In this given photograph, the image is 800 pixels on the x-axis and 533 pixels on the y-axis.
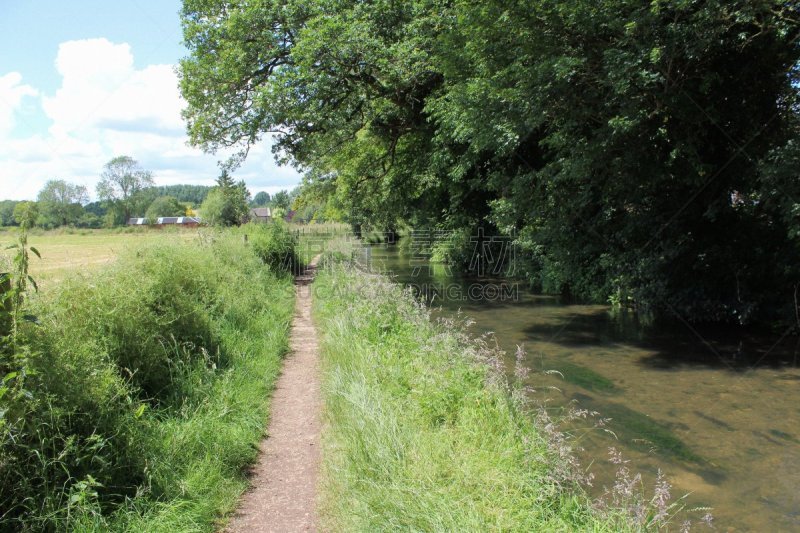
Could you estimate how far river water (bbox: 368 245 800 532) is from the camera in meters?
5.34

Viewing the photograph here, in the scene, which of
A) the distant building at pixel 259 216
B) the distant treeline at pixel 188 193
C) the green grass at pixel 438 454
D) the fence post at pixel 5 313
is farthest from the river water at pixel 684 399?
the distant treeline at pixel 188 193

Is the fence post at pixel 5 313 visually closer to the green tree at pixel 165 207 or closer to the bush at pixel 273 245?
the bush at pixel 273 245

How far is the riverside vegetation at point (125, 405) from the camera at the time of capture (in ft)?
11.9

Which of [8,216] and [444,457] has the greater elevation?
[8,216]

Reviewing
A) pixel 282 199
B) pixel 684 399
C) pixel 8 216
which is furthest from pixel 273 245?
pixel 282 199

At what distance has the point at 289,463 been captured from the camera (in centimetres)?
536

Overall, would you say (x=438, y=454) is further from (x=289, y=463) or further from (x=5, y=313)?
(x=5, y=313)

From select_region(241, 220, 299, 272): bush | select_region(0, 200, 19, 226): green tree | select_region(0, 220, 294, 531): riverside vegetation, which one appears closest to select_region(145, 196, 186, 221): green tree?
select_region(241, 220, 299, 272): bush

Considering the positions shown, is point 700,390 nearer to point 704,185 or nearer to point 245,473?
point 704,185

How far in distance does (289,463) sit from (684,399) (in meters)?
5.70

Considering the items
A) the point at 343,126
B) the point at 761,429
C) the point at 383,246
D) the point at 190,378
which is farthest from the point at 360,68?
the point at 383,246

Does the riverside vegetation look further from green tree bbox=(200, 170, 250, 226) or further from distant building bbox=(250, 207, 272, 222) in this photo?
green tree bbox=(200, 170, 250, 226)

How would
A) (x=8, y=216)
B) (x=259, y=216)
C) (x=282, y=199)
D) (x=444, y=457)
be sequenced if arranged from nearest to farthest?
(x=444, y=457) < (x=8, y=216) < (x=259, y=216) < (x=282, y=199)

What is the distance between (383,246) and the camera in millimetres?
49312
